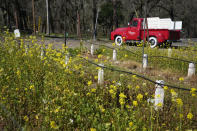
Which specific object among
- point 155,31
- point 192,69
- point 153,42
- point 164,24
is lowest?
point 192,69

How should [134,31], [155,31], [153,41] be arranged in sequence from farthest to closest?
[134,31], [153,41], [155,31]

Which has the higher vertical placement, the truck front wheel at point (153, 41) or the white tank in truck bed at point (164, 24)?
the white tank in truck bed at point (164, 24)

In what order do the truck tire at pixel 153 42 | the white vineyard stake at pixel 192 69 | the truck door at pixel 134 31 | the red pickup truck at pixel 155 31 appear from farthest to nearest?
1. the truck door at pixel 134 31
2. the truck tire at pixel 153 42
3. the red pickup truck at pixel 155 31
4. the white vineyard stake at pixel 192 69

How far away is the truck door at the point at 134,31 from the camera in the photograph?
13.5 metres

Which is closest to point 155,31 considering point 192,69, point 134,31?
point 134,31

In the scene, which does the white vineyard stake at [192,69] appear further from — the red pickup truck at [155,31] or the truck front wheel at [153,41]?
the truck front wheel at [153,41]

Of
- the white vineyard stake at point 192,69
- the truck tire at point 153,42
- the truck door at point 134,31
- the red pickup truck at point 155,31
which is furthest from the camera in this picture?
the truck door at point 134,31

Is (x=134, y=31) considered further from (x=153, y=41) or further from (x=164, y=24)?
(x=164, y=24)

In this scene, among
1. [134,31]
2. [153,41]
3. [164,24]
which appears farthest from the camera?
[134,31]

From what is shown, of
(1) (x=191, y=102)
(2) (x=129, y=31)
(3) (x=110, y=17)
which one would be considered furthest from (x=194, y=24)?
(1) (x=191, y=102)

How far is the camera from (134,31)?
13711 mm

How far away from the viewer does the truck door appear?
1354cm

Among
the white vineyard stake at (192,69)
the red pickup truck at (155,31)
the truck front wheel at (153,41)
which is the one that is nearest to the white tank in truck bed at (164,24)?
the red pickup truck at (155,31)

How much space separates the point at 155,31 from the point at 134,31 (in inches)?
62.5
